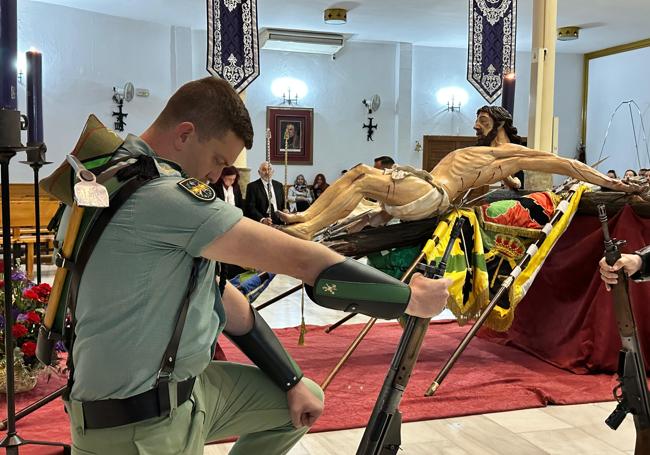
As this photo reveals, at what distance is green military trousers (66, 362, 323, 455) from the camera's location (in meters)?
1.45

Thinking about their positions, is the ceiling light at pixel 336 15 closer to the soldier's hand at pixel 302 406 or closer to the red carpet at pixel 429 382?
the red carpet at pixel 429 382

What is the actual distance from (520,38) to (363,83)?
2882 mm

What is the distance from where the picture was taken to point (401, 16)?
10.8 meters

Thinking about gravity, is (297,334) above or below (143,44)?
below

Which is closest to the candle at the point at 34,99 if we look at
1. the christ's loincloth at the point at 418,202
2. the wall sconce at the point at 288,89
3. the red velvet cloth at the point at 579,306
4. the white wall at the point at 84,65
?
the christ's loincloth at the point at 418,202

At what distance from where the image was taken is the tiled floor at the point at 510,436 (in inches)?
109

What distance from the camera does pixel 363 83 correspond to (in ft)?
42.2

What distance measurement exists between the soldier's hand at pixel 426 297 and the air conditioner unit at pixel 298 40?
10427 millimetres

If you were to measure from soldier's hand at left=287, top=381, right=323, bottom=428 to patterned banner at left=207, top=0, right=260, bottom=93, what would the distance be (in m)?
5.31

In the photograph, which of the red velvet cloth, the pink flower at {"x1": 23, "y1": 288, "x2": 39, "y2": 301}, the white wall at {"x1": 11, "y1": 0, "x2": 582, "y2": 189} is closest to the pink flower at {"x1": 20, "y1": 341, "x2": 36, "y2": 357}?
the pink flower at {"x1": 23, "y1": 288, "x2": 39, "y2": 301}

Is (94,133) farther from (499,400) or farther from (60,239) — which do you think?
(499,400)

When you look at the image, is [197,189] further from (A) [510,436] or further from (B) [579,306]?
(B) [579,306]

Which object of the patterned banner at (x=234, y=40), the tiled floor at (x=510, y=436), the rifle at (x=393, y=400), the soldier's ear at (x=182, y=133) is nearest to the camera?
the soldier's ear at (x=182, y=133)

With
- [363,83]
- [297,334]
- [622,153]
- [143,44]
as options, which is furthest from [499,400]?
[622,153]
